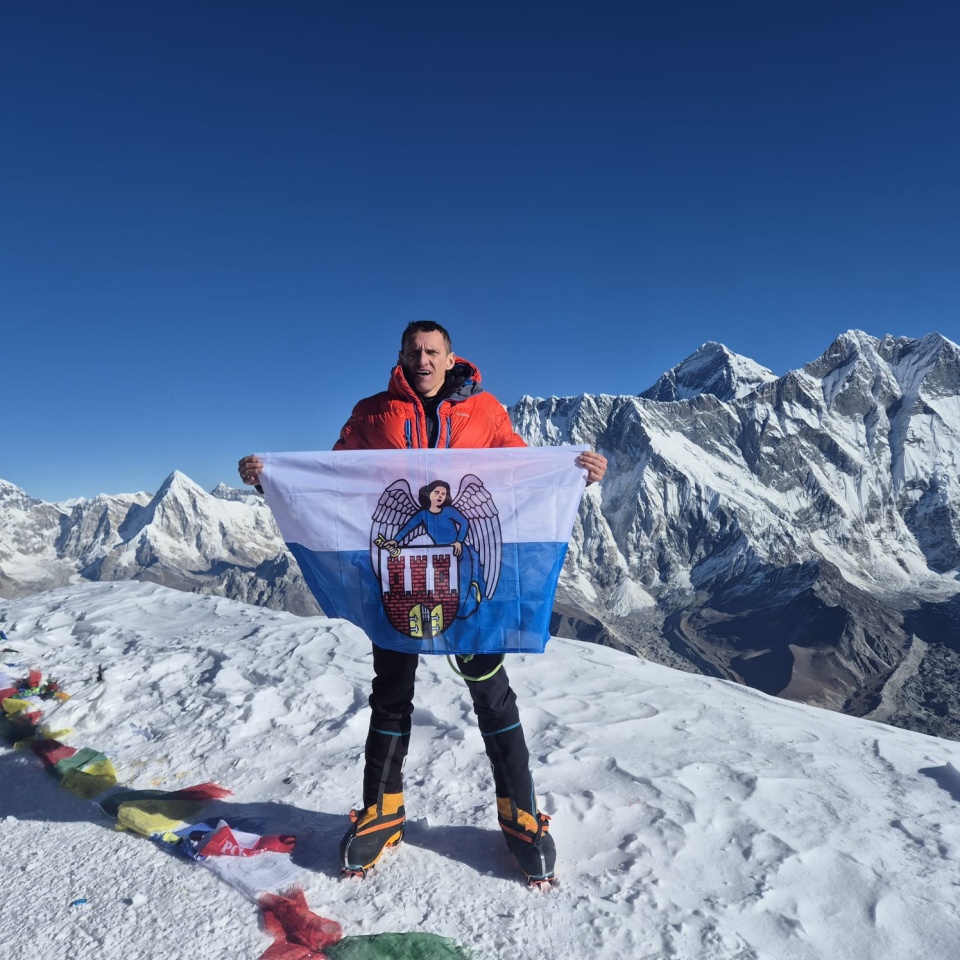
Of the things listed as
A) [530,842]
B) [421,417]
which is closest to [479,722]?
[530,842]

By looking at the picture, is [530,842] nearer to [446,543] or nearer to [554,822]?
[554,822]

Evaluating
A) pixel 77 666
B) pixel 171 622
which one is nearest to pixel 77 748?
pixel 77 666

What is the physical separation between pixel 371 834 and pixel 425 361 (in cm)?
279

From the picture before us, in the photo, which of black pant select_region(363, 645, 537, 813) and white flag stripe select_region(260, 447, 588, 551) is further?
white flag stripe select_region(260, 447, 588, 551)

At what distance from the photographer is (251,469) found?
4340 millimetres

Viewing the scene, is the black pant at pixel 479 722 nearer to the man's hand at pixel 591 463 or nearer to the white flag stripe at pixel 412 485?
the white flag stripe at pixel 412 485

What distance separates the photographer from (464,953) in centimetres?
301

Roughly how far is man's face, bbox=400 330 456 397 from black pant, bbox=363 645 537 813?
5.42ft

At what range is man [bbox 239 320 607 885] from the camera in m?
3.68

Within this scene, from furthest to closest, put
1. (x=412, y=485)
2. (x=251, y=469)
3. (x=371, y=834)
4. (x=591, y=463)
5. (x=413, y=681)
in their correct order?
(x=251, y=469), (x=591, y=463), (x=412, y=485), (x=413, y=681), (x=371, y=834)

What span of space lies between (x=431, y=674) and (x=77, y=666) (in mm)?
4210

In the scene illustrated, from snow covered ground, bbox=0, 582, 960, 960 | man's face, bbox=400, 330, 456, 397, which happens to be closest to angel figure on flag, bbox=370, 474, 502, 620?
man's face, bbox=400, 330, 456, 397

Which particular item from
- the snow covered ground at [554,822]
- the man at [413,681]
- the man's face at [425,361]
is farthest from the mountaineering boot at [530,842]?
the man's face at [425,361]

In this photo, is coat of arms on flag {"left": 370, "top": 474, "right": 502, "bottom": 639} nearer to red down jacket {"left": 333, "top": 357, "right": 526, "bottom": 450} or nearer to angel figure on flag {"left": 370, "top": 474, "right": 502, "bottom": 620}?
angel figure on flag {"left": 370, "top": 474, "right": 502, "bottom": 620}
